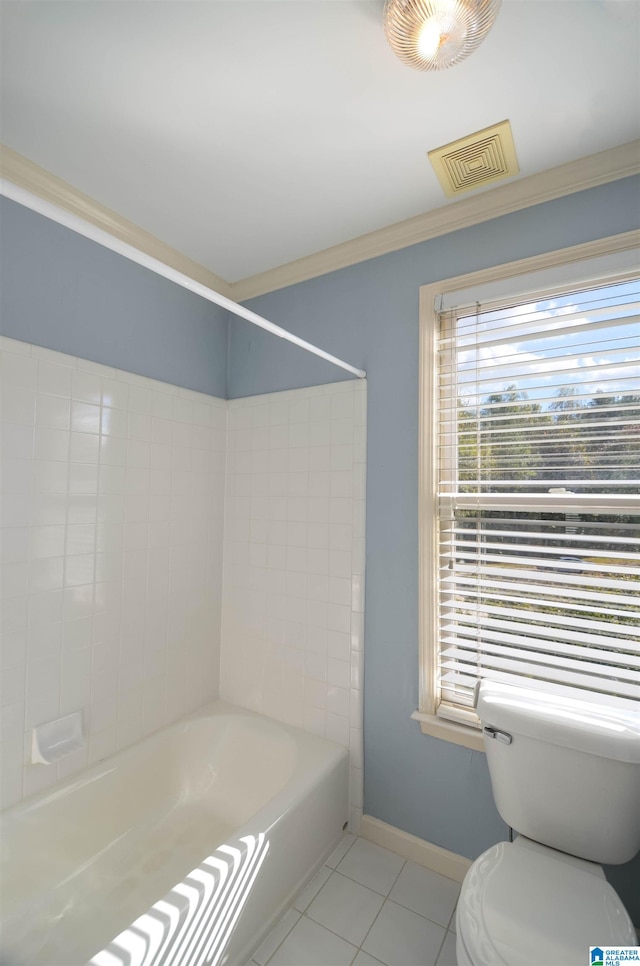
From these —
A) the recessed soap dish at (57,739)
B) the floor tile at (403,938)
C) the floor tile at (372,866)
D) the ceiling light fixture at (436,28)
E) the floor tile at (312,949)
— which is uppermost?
the ceiling light fixture at (436,28)

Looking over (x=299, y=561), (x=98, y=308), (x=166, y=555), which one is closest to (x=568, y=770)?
(x=299, y=561)

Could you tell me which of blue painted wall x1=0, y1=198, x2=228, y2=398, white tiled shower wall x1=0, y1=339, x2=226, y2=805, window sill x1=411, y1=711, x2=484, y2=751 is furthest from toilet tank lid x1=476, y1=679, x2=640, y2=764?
blue painted wall x1=0, y1=198, x2=228, y2=398

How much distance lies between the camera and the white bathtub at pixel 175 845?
1168 millimetres

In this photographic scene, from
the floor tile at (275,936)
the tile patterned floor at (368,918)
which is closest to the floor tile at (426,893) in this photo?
the tile patterned floor at (368,918)

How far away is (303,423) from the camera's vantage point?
203 centimetres

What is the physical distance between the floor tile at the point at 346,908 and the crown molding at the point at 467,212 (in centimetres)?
242

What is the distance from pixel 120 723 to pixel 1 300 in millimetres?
1637

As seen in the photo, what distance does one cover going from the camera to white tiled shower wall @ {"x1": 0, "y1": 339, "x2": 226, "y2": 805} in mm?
1463

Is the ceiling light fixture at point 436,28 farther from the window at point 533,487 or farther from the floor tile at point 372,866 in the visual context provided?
the floor tile at point 372,866

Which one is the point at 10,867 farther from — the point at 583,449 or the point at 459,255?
the point at 459,255

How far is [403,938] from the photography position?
1349 mm

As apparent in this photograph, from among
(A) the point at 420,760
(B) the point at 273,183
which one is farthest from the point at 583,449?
(B) the point at 273,183

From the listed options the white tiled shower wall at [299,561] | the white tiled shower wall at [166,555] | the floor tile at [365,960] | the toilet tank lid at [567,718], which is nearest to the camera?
the toilet tank lid at [567,718]

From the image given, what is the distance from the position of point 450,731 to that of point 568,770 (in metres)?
0.45
